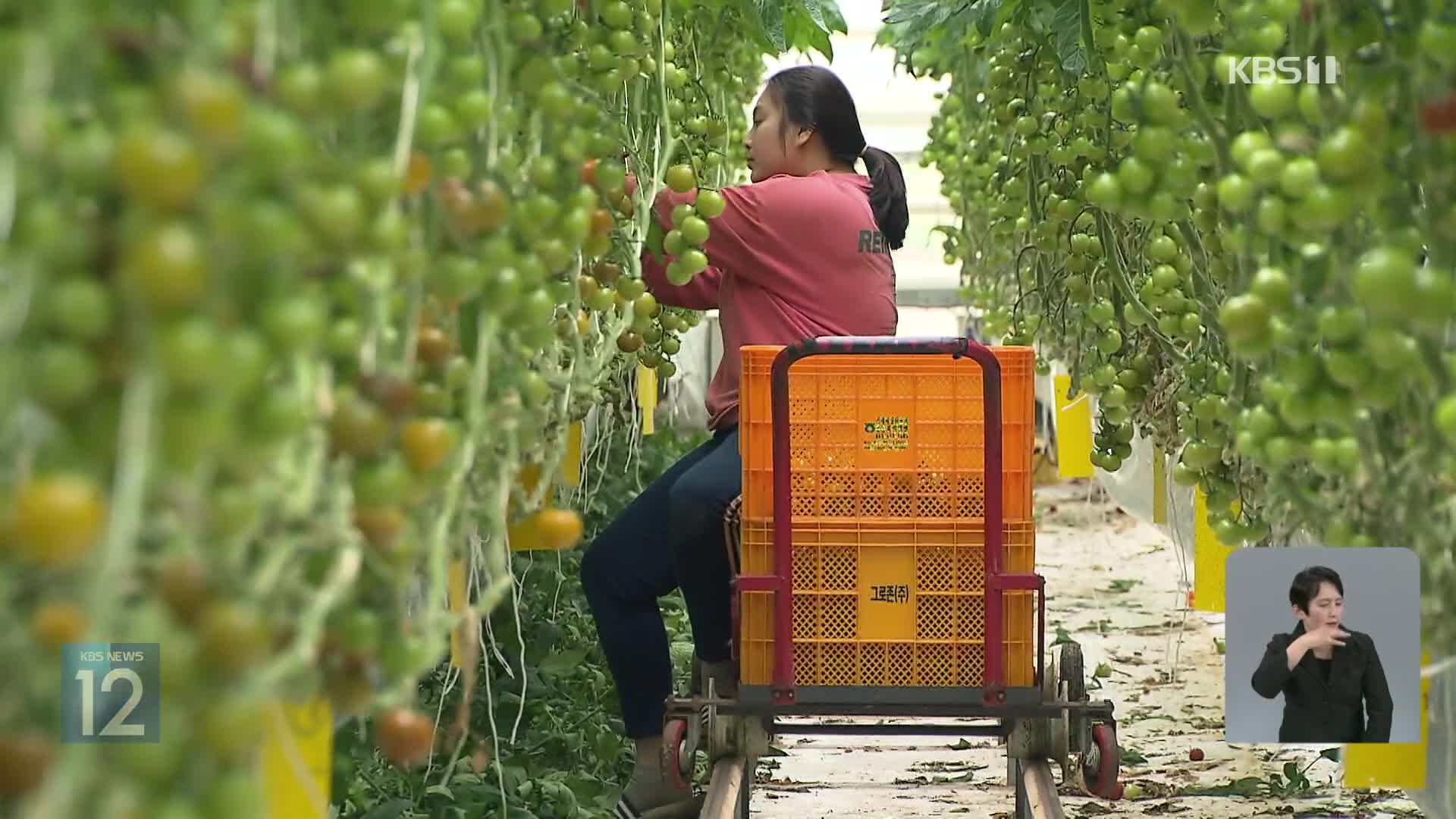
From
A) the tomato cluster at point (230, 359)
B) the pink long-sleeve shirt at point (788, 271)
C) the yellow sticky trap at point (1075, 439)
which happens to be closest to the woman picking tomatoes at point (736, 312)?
the pink long-sleeve shirt at point (788, 271)

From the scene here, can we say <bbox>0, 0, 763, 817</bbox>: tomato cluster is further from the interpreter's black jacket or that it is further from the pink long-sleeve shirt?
the pink long-sleeve shirt

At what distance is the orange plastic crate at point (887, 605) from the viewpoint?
7.41 feet

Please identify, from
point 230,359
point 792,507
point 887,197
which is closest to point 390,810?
point 792,507

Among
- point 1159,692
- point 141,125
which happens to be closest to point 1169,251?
point 141,125

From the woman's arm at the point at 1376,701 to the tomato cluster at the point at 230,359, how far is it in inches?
25.2

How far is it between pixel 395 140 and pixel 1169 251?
0.89 m

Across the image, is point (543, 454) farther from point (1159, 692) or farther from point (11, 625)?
point (1159, 692)

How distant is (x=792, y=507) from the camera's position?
2264 mm

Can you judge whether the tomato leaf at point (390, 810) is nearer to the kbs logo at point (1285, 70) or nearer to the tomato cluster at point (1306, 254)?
the tomato cluster at point (1306, 254)

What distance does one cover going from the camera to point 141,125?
1.95 ft

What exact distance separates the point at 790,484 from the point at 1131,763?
127 centimetres

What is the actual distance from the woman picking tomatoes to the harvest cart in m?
0.17

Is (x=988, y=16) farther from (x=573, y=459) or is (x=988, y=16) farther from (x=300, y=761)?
(x=300, y=761)

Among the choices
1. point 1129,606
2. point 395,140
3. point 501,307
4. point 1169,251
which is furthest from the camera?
point 1129,606
